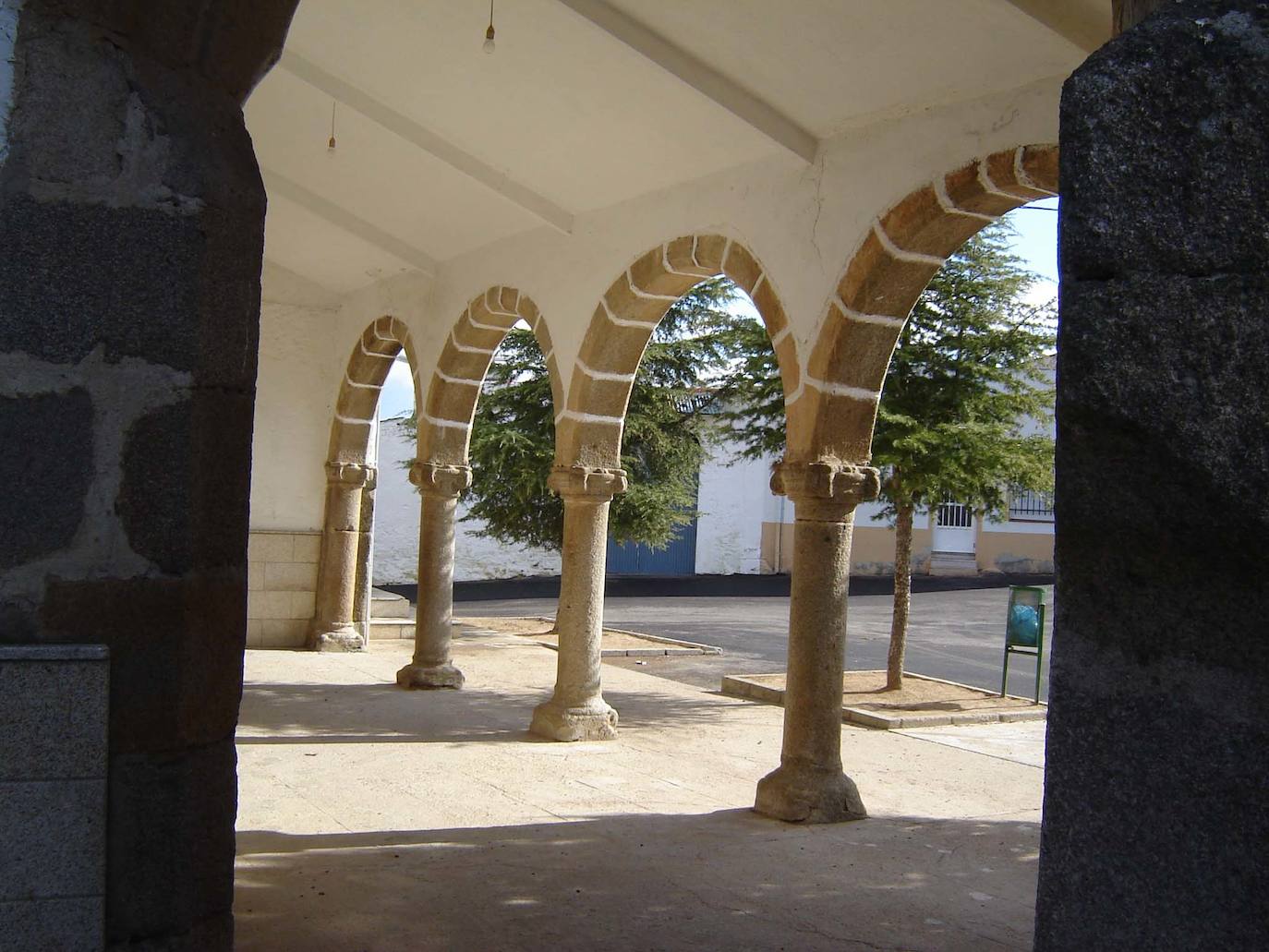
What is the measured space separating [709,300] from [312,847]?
1032cm

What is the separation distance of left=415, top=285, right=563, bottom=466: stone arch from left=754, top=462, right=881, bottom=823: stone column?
3.59 metres

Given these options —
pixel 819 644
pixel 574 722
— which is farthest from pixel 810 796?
pixel 574 722

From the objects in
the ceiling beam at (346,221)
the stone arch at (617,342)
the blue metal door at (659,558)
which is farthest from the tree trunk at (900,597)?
the blue metal door at (659,558)

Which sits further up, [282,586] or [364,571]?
[364,571]

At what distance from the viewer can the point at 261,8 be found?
2.09m

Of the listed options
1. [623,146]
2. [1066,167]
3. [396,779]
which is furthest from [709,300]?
[1066,167]

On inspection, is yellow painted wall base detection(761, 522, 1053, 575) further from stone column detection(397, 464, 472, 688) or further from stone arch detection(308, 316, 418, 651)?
stone column detection(397, 464, 472, 688)

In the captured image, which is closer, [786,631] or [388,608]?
[388,608]

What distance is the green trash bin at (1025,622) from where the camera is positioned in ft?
30.4

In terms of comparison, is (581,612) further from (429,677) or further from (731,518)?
(731,518)

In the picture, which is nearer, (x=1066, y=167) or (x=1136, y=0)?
(x=1066, y=167)

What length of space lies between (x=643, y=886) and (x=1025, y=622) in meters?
5.82

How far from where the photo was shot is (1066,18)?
14.3ft

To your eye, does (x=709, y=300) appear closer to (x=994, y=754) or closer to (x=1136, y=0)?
(x=994, y=754)
